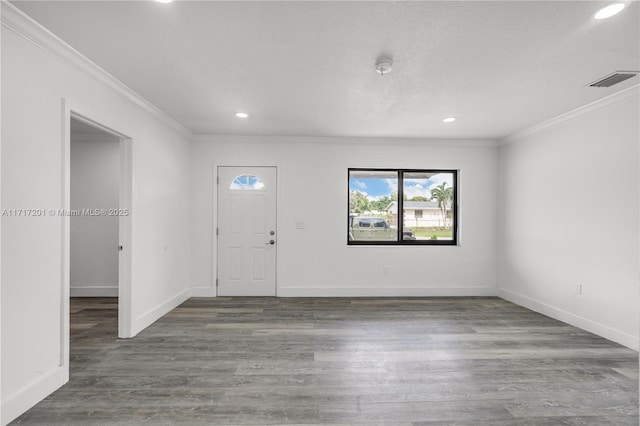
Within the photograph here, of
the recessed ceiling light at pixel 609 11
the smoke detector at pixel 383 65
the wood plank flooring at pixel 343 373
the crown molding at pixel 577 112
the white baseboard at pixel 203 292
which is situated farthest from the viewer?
the white baseboard at pixel 203 292

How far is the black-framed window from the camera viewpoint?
529 centimetres

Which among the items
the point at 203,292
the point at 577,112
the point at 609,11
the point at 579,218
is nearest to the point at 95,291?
the point at 203,292

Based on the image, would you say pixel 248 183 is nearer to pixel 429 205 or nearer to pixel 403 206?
pixel 403 206

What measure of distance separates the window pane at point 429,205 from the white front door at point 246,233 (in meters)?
2.21

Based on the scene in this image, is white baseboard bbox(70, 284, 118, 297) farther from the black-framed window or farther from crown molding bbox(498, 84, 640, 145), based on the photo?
crown molding bbox(498, 84, 640, 145)

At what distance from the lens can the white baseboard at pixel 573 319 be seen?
3.21 metres

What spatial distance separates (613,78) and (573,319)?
2.67 m

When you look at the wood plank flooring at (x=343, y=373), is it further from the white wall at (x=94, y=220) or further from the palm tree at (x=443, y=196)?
the palm tree at (x=443, y=196)

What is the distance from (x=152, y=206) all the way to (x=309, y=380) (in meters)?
2.68

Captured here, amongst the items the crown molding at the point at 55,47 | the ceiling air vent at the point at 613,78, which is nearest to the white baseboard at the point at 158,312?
the crown molding at the point at 55,47

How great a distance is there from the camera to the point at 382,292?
5.14 m

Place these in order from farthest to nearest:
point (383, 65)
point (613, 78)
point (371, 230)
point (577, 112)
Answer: point (371, 230) < point (577, 112) < point (613, 78) < point (383, 65)

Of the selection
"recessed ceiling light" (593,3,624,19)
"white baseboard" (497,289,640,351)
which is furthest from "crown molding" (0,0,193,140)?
"white baseboard" (497,289,640,351)

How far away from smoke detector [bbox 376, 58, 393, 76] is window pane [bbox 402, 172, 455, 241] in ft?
9.83
